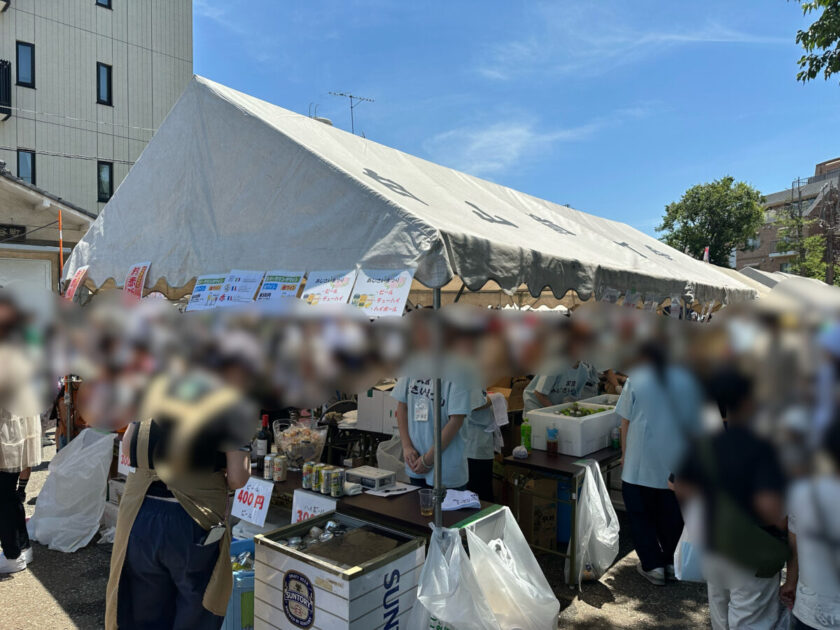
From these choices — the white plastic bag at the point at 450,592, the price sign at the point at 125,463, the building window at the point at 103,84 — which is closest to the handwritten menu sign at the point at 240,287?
the price sign at the point at 125,463

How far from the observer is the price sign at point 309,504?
10.6ft

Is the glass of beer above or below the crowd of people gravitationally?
below

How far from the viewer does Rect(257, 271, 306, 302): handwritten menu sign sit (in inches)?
105

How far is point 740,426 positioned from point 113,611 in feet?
9.53

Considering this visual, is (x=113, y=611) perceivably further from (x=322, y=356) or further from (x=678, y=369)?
(x=678, y=369)

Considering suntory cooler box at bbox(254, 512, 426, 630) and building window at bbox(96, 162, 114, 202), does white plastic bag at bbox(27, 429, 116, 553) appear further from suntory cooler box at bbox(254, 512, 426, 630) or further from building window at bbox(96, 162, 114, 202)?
building window at bbox(96, 162, 114, 202)

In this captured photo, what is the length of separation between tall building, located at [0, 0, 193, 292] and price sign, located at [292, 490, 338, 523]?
1410 centimetres

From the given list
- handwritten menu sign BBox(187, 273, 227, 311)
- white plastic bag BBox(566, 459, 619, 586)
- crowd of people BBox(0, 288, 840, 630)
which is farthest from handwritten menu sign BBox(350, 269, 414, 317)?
white plastic bag BBox(566, 459, 619, 586)

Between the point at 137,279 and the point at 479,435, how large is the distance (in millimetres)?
2618

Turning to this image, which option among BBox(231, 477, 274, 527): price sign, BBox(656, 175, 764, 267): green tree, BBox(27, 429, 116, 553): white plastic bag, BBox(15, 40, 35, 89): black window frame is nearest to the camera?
BBox(231, 477, 274, 527): price sign

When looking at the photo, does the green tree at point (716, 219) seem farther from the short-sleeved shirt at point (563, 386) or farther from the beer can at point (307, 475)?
the beer can at point (307, 475)

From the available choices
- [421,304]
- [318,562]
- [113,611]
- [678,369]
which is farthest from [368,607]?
[421,304]

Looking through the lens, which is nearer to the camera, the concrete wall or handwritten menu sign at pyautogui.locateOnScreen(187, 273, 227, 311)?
handwritten menu sign at pyautogui.locateOnScreen(187, 273, 227, 311)

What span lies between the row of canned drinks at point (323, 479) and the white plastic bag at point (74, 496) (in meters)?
2.02
